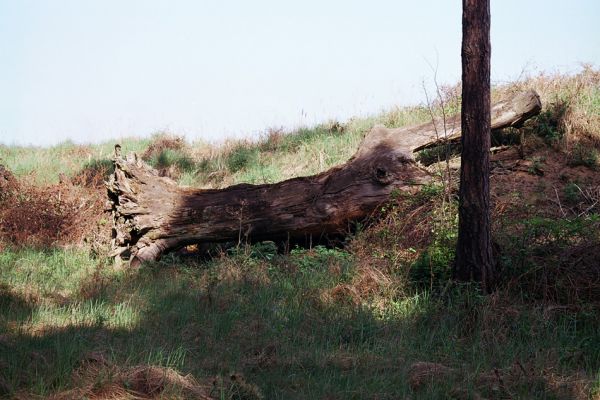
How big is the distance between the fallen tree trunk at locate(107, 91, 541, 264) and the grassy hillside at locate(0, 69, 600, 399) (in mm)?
341

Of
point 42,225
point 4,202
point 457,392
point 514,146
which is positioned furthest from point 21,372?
point 514,146

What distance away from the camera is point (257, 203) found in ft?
36.9

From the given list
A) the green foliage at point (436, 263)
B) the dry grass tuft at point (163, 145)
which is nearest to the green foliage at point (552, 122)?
the green foliage at point (436, 263)

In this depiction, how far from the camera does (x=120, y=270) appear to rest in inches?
428

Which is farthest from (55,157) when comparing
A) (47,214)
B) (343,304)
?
(343,304)

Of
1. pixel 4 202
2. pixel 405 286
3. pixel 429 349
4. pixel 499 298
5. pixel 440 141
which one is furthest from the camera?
pixel 4 202

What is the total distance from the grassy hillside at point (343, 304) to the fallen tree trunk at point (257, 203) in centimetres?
34

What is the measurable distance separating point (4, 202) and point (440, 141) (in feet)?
28.2

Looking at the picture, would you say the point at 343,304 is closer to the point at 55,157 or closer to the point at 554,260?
the point at 554,260

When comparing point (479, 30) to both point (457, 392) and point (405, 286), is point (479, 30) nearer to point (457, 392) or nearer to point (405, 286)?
point (405, 286)

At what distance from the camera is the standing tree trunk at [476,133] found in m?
8.20

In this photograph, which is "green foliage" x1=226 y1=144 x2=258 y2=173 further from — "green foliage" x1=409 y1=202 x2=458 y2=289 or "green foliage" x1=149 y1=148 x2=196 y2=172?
"green foliage" x1=409 y1=202 x2=458 y2=289

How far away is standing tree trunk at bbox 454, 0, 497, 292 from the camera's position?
8203 millimetres

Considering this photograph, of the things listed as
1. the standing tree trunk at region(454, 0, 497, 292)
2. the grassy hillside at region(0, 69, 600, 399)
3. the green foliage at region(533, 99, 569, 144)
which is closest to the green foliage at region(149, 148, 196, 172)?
the grassy hillside at region(0, 69, 600, 399)
